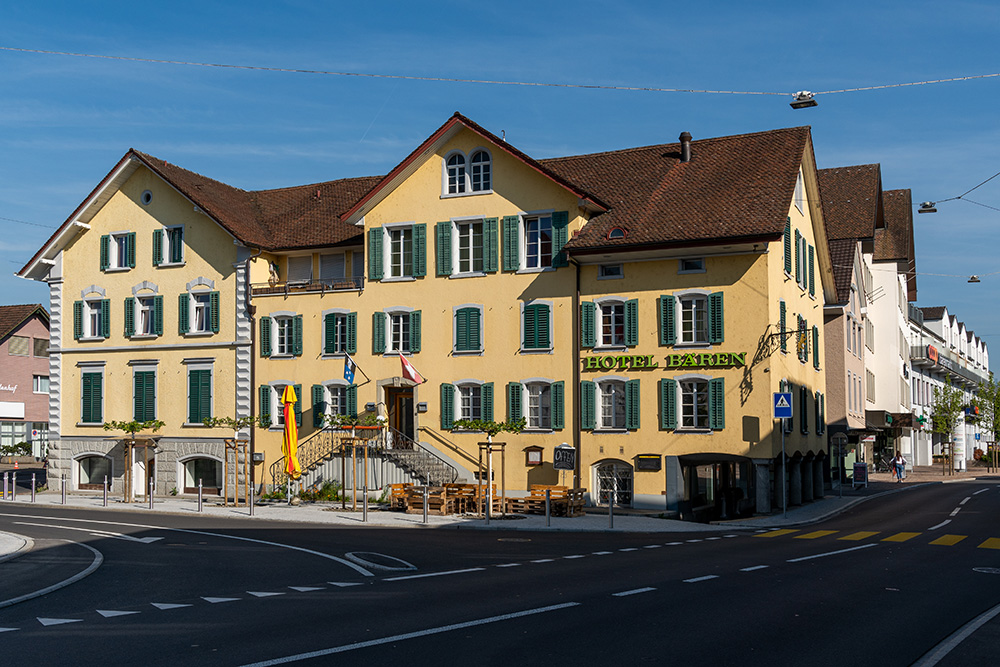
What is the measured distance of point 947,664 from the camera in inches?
370

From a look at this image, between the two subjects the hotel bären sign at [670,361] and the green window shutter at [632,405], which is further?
the green window shutter at [632,405]

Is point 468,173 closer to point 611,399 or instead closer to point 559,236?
point 559,236

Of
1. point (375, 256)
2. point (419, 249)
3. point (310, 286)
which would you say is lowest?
point (310, 286)

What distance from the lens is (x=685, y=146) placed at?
35594 mm

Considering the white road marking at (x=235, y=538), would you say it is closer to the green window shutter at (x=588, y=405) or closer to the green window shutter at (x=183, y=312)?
the green window shutter at (x=183, y=312)

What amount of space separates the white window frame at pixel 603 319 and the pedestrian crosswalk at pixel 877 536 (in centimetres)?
873

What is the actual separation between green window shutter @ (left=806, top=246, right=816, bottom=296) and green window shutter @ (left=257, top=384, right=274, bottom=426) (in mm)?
20033

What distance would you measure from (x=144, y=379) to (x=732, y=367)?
71.6ft

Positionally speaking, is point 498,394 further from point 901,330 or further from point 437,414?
point 901,330

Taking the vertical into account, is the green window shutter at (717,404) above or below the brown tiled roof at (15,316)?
below

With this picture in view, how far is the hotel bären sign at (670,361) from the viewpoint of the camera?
1214 inches

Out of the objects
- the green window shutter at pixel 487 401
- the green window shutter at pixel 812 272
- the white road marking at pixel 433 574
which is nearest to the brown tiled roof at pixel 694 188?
the green window shutter at pixel 487 401

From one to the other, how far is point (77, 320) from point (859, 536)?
30.4m

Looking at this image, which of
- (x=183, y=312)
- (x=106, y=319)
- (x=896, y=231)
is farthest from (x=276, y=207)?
(x=896, y=231)
